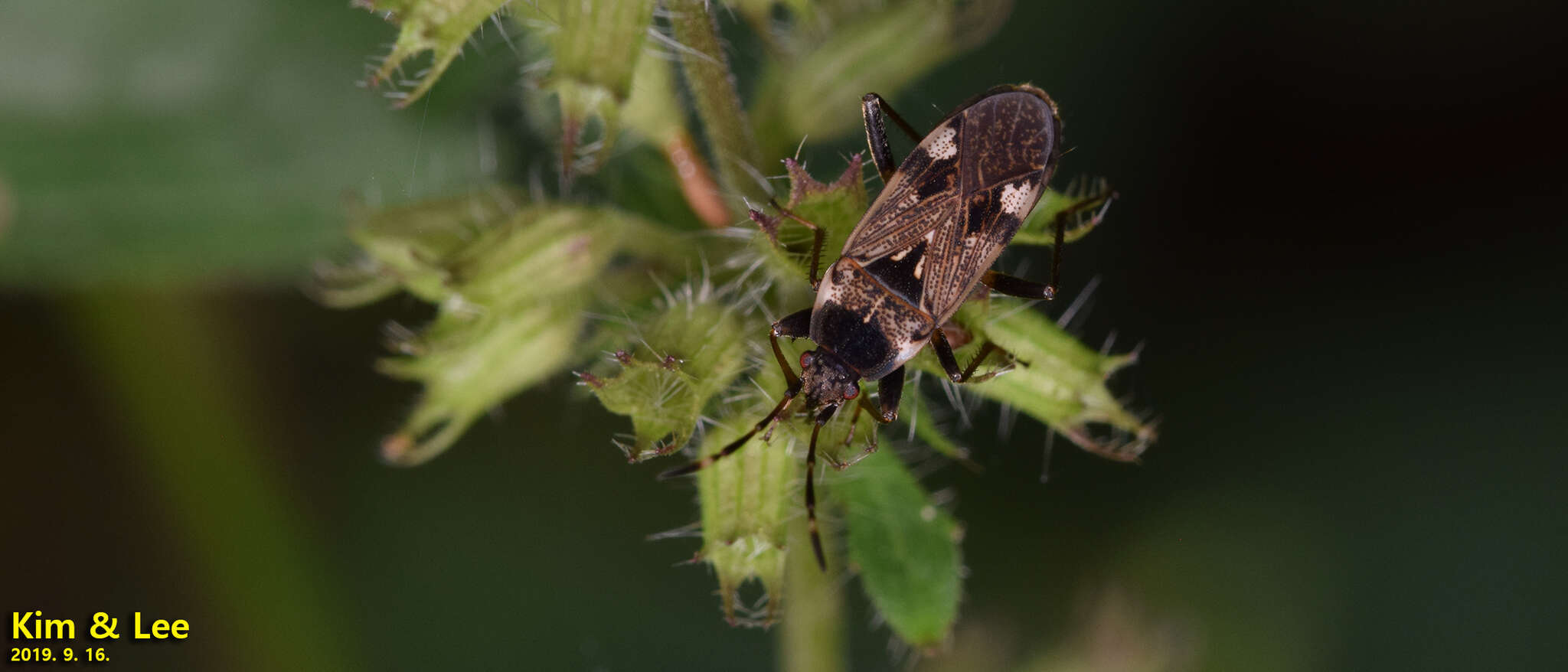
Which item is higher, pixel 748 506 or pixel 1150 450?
pixel 1150 450

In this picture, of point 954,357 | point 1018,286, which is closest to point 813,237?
point 954,357

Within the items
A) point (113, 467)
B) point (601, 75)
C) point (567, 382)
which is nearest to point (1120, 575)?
point (567, 382)

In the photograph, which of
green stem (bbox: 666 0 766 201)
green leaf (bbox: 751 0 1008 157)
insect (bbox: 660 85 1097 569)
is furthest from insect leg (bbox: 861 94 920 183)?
green stem (bbox: 666 0 766 201)

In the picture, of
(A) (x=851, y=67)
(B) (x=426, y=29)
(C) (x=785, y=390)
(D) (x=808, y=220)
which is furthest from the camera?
(A) (x=851, y=67)

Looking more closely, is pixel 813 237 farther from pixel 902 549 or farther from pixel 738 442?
pixel 902 549

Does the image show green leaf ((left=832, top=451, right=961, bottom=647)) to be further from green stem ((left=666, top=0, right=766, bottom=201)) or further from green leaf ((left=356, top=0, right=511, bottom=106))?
green leaf ((left=356, top=0, right=511, bottom=106))

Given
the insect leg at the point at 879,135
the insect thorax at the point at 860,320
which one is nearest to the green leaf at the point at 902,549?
the insect thorax at the point at 860,320

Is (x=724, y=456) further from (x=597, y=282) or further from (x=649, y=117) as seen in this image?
(x=649, y=117)
